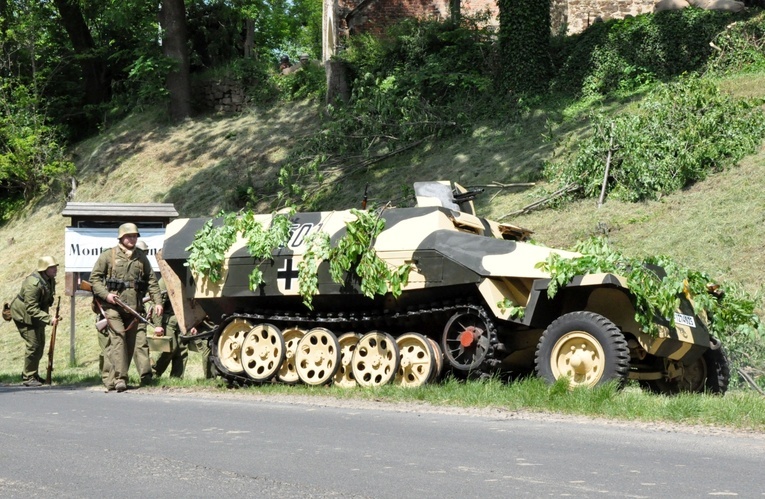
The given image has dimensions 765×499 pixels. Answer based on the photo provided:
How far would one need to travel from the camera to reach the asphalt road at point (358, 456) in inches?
278

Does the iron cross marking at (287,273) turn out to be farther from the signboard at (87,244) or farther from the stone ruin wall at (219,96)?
the stone ruin wall at (219,96)

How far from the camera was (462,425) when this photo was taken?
1004 centimetres

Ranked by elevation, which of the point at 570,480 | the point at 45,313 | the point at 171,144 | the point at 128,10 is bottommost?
the point at 570,480

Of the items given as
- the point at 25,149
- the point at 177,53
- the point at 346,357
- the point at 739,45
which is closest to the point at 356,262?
the point at 346,357

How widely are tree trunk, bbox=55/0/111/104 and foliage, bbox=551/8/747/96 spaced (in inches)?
657

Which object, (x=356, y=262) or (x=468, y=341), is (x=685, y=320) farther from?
(x=356, y=262)

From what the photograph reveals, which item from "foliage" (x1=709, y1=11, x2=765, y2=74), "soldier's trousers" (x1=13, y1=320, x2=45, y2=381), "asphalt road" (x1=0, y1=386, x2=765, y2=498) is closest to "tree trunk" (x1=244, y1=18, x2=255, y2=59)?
"foliage" (x1=709, y1=11, x2=765, y2=74)

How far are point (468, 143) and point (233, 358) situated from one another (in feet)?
48.4

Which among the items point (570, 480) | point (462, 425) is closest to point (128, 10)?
point (462, 425)

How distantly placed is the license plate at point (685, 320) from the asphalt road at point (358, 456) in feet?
7.89

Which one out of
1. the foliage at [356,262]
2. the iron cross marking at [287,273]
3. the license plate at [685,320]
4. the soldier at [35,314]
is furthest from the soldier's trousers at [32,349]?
the license plate at [685,320]

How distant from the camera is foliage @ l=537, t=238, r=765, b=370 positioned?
11.9 metres

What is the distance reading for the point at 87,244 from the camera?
20109 millimetres

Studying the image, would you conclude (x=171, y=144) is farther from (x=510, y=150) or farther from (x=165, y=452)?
(x=165, y=452)
